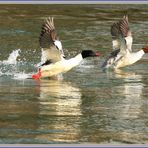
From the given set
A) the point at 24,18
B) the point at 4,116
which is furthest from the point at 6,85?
the point at 24,18

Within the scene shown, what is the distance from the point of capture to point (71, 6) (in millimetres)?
27797

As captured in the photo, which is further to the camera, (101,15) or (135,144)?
(101,15)

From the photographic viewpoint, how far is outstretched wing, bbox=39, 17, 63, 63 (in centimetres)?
1497

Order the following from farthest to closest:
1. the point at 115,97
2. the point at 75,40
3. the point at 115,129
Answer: the point at 75,40 → the point at 115,97 → the point at 115,129

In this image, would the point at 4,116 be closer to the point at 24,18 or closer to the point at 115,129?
the point at 115,129

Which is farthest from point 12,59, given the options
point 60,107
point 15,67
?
point 60,107

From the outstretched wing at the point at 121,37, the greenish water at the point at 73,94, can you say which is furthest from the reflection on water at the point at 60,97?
the outstretched wing at the point at 121,37

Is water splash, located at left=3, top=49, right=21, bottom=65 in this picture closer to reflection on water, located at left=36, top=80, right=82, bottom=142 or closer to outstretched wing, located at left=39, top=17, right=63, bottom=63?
outstretched wing, located at left=39, top=17, right=63, bottom=63

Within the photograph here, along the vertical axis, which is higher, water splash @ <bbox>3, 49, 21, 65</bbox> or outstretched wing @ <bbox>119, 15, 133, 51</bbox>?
outstretched wing @ <bbox>119, 15, 133, 51</bbox>

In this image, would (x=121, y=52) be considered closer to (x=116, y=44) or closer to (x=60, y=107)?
(x=116, y=44)

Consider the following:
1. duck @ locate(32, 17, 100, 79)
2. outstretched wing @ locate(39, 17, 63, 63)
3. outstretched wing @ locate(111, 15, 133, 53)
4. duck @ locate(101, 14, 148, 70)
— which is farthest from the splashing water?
outstretched wing @ locate(111, 15, 133, 53)

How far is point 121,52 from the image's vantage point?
57.2 feet

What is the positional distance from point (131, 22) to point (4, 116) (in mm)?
13716

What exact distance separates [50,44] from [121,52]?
9.41 ft
